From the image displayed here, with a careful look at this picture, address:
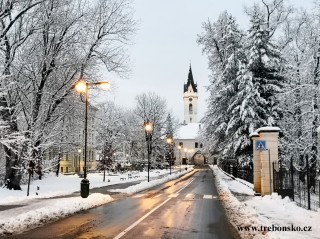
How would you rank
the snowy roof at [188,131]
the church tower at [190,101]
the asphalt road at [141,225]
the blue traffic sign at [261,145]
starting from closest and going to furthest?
the asphalt road at [141,225]
the blue traffic sign at [261,145]
the snowy roof at [188,131]
the church tower at [190,101]

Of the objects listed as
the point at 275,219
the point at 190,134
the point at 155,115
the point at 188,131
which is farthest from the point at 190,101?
the point at 275,219

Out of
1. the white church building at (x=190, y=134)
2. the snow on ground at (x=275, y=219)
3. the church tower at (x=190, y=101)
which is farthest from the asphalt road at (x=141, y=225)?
the church tower at (x=190, y=101)

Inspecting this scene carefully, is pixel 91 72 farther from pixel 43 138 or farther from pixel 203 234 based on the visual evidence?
pixel 203 234

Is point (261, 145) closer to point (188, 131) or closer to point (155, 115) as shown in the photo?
point (155, 115)

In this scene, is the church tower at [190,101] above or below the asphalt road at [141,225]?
above

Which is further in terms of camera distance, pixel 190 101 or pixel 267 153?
pixel 190 101

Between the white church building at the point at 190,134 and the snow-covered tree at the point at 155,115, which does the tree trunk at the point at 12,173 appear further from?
the white church building at the point at 190,134

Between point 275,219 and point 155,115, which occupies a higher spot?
point 155,115


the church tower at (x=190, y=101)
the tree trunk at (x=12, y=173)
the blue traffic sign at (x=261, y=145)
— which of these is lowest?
the tree trunk at (x=12, y=173)

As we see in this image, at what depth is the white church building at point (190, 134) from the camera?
147m

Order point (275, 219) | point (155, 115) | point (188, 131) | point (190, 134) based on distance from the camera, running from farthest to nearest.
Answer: point (188, 131) → point (190, 134) → point (155, 115) → point (275, 219)

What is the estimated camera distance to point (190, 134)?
509ft

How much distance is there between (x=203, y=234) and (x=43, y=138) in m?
21.2

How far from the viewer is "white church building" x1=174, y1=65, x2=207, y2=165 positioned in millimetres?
147000
